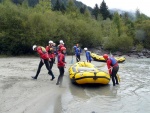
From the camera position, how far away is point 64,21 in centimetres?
3338

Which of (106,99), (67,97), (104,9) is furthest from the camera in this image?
(104,9)

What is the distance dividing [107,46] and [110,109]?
34952 mm

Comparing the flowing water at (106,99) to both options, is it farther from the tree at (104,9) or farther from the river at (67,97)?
the tree at (104,9)

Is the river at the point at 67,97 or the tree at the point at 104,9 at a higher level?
the tree at the point at 104,9

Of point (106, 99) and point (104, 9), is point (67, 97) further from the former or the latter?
point (104, 9)

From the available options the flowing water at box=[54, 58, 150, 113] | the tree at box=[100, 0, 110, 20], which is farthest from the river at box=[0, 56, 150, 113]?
the tree at box=[100, 0, 110, 20]

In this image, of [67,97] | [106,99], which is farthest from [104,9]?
[67,97]

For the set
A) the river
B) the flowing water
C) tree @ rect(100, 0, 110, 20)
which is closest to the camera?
the river

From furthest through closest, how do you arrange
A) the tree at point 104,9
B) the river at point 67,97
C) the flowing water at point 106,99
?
the tree at point 104,9 < the flowing water at point 106,99 < the river at point 67,97

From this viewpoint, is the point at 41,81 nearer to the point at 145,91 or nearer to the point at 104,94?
the point at 104,94

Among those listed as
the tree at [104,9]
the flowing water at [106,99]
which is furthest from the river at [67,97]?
the tree at [104,9]

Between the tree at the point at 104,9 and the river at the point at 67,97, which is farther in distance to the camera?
the tree at the point at 104,9

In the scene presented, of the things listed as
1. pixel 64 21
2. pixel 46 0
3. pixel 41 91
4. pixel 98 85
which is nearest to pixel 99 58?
pixel 64 21

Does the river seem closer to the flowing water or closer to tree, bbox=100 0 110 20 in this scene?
the flowing water
